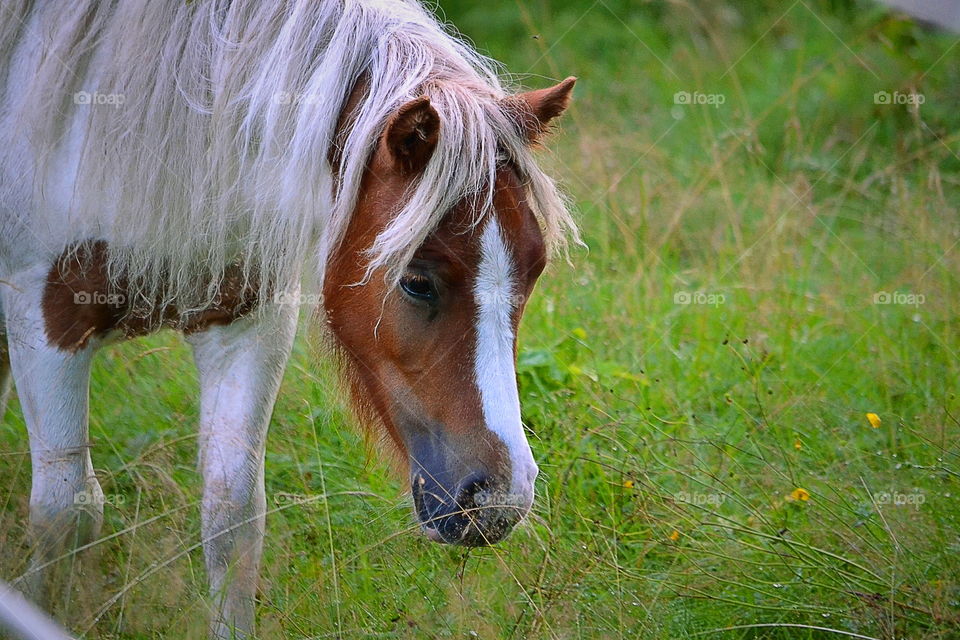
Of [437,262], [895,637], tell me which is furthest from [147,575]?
[895,637]

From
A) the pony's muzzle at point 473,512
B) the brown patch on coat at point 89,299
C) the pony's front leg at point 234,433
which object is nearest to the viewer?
the pony's muzzle at point 473,512

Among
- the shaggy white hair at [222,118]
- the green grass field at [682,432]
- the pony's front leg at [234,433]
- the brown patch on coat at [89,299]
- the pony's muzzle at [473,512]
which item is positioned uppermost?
the shaggy white hair at [222,118]

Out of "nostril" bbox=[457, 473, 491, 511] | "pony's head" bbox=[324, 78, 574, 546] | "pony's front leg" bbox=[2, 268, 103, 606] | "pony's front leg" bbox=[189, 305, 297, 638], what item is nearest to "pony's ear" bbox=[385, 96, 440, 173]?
"pony's head" bbox=[324, 78, 574, 546]

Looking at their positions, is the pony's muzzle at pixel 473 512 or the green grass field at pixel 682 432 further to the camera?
the green grass field at pixel 682 432

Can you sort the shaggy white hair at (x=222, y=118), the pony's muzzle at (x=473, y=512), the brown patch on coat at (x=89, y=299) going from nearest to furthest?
the pony's muzzle at (x=473, y=512) → the shaggy white hair at (x=222, y=118) → the brown patch on coat at (x=89, y=299)

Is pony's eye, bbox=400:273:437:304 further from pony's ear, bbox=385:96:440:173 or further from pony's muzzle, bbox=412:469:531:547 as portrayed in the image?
pony's muzzle, bbox=412:469:531:547

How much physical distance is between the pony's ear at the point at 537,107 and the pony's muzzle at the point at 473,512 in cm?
92

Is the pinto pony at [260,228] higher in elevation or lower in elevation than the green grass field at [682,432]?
higher

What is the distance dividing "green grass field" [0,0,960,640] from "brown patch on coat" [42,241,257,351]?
0.22 meters

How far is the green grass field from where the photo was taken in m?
2.76

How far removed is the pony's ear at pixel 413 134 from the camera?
2.22m

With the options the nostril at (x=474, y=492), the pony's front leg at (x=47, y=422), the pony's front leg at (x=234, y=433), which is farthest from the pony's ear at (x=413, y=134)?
the pony's front leg at (x=47, y=422)

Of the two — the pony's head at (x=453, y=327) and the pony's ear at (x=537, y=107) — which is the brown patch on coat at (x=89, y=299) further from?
the pony's ear at (x=537, y=107)

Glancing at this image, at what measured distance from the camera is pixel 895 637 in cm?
261
